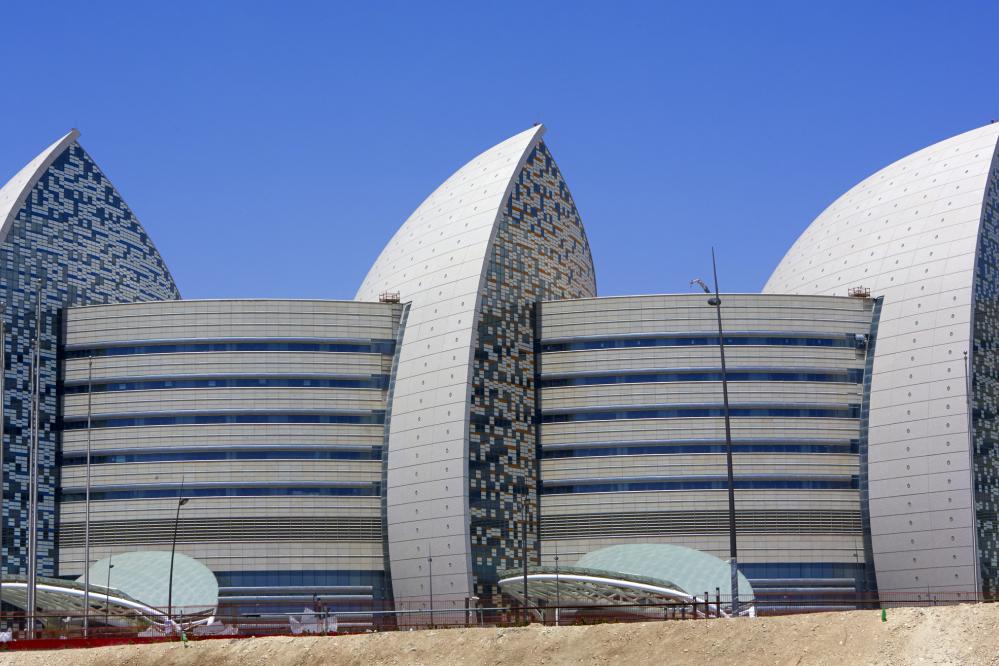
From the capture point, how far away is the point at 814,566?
11225 centimetres

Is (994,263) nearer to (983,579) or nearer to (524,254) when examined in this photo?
(983,579)

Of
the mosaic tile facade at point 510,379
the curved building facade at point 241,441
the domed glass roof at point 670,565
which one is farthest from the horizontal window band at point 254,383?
the domed glass roof at point 670,565

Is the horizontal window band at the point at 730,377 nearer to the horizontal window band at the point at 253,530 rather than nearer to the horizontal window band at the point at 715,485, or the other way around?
the horizontal window band at the point at 715,485

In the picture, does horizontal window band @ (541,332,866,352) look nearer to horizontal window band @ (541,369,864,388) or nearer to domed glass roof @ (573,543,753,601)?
horizontal window band @ (541,369,864,388)

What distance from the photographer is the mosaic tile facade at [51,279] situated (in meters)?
114

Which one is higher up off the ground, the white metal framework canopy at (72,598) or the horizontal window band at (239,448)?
the horizontal window band at (239,448)

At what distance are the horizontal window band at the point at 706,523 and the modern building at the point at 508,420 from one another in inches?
6.7

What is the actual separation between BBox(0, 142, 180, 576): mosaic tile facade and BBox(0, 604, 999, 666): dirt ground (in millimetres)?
57648

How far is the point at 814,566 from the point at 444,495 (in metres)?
28.5

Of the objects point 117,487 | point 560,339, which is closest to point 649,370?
point 560,339

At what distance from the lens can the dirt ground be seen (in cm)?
4488

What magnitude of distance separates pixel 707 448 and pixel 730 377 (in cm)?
595

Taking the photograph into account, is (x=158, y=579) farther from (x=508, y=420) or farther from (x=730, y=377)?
(x=730, y=377)

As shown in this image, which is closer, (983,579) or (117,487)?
(983,579)
